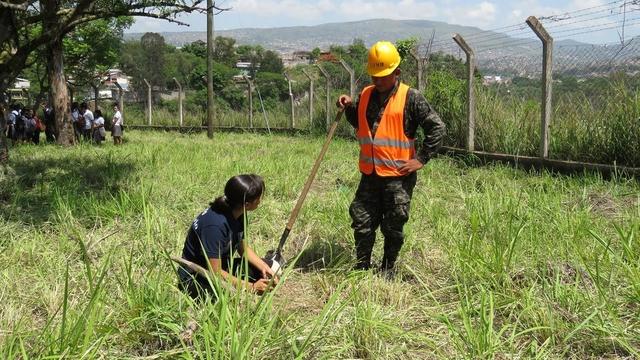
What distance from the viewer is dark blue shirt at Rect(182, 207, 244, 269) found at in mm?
3008

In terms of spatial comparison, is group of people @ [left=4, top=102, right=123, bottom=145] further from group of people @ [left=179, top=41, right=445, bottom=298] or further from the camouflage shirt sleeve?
the camouflage shirt sleeve

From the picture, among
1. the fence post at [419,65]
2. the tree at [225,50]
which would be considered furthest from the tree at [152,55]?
the fence post at [419,65]

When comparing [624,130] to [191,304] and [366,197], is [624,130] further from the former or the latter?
[191,304]

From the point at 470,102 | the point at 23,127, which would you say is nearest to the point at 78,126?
the point at 23,127

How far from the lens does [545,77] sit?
7.43m

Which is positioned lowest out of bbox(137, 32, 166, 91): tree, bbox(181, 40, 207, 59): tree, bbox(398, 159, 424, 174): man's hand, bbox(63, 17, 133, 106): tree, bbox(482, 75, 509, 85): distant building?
bbox(398, 159, 424, 174): man's hand

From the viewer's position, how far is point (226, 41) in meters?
84.6

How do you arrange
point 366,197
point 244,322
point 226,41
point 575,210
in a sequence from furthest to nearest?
point 226,41
point 575,210
point 366,197
point 244,322

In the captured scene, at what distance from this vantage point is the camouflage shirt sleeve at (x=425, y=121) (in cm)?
381

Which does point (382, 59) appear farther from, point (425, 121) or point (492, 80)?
point (492, 80)

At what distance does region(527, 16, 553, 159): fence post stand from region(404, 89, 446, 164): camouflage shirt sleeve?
162 inches

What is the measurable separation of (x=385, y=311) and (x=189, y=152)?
7.41 meters

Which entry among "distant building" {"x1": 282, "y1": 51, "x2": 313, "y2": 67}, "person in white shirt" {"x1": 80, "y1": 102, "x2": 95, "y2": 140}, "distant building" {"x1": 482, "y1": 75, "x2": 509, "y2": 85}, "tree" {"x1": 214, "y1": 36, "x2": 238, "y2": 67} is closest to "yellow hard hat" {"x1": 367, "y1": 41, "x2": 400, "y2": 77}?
"distant building" {"x1": 482, "y1": 75, "x2": 509, "y2": 85}

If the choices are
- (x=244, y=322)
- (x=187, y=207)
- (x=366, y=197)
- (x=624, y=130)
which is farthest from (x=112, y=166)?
(x=624, y=130)
